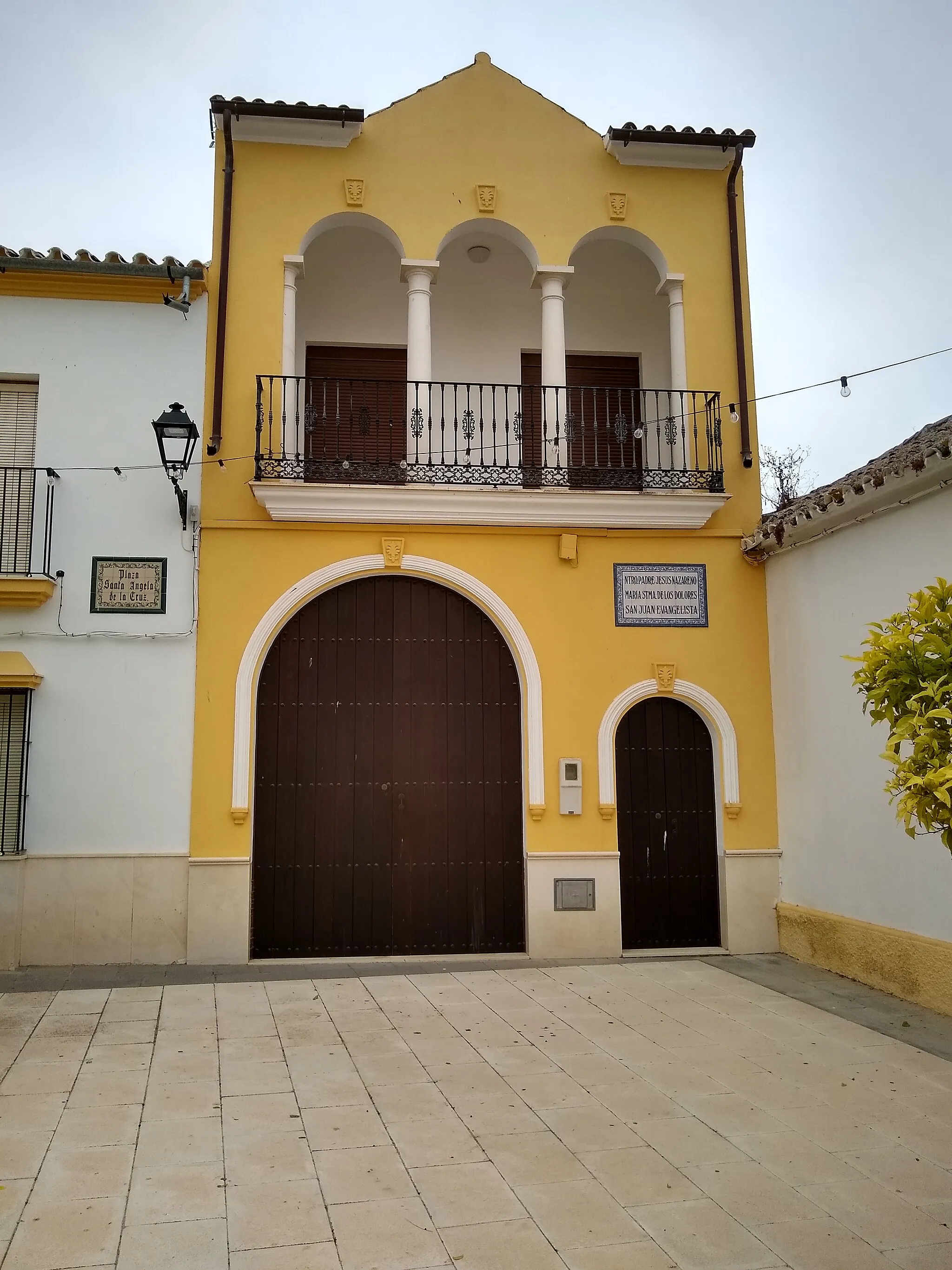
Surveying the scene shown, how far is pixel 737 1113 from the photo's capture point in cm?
463

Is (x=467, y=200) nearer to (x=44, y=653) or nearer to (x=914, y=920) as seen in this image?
(x=44, y=653)

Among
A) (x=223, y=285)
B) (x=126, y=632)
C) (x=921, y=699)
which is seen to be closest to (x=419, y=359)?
(x=223, y=285)

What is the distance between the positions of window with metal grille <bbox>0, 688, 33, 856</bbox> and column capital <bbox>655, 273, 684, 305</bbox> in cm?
660

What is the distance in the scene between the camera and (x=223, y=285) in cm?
844

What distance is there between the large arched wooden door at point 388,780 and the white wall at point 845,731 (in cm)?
232

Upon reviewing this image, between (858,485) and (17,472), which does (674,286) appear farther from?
(17,472)

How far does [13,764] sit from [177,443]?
9.49 feet

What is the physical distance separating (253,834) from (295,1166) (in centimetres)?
425

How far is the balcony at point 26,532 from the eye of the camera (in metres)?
7.84

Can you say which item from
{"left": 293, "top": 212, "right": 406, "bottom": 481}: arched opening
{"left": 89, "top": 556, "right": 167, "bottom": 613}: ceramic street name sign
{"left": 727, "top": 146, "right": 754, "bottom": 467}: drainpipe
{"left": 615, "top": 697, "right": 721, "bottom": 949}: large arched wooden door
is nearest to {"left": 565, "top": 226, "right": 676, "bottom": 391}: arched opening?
{"left": 727, "top": 146, "right": 754, "bottom": 467}: drainpipe

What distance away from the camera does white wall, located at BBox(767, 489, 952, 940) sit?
6.73 metres

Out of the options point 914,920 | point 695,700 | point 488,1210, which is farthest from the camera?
point 695,700

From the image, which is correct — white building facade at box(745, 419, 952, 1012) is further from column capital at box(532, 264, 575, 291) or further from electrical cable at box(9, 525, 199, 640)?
electrical cable at box(9, 525, 199, 640)

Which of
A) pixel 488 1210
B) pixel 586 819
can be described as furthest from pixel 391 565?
pixel 488 1210
